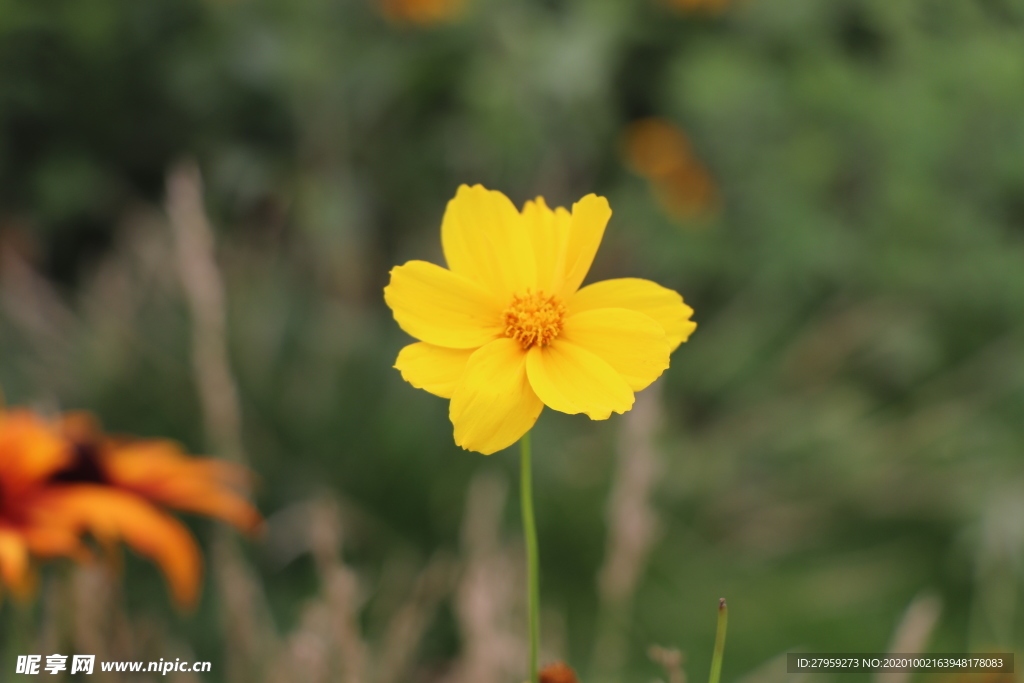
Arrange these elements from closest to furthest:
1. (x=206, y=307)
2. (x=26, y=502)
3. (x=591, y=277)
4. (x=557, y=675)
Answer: (x=557, y=675) < (x=26, y=502) < (x=206, y=307) < (x=591, y=277)

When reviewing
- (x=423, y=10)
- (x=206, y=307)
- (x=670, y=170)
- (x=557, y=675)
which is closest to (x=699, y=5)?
(x=670, y=170)

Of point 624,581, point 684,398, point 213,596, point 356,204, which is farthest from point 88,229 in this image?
point 624,581

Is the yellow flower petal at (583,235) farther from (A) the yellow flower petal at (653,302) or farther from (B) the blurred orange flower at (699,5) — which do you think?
(B) the blurred orange flower at (699,5)

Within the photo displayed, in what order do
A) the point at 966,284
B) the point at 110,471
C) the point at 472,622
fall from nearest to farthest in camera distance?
the point at 472,622
the point at 110,471
the point at 966,284

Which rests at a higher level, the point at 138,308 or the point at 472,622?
the point at 138,308

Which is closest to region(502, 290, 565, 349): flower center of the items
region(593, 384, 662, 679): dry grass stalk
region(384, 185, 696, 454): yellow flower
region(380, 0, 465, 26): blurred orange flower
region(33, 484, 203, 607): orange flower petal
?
region(384, 185, 696, 454): yellow flower

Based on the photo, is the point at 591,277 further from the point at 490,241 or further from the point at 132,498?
the point at 490,241

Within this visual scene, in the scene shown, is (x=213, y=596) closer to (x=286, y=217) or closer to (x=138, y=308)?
(x=138, y=308)
